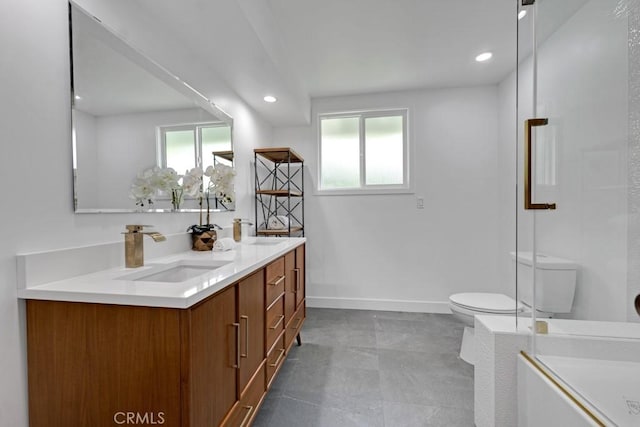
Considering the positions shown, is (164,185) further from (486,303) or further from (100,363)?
(486,303)

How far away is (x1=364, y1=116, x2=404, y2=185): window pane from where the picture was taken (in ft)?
9.98

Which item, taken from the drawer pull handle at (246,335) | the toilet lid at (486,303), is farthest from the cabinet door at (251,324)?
the toilet lid at (486,303)

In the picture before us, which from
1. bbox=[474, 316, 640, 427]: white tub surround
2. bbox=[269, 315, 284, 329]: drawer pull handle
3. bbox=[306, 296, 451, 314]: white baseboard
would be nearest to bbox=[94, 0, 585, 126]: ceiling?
bbox=[474, 316, 640, 427]: white tub surround

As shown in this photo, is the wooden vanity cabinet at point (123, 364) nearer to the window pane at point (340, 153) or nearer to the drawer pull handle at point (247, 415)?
the drawer pull handle at point (247, 415)

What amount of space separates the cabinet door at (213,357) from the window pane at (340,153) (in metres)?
2.28

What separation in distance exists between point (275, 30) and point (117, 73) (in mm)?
1078

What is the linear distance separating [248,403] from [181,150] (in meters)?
1.31

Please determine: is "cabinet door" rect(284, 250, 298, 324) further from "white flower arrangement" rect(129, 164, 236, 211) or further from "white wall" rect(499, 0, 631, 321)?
"white wall" rect(499, 0, 631, 321)

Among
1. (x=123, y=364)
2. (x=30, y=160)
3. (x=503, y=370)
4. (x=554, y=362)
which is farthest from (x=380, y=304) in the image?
(x=30, y=160)

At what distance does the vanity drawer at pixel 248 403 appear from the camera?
1034mm

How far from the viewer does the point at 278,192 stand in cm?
251

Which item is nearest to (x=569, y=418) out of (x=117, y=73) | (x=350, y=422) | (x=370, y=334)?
(x=350, y=422)

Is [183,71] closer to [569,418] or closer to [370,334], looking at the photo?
[569,418]

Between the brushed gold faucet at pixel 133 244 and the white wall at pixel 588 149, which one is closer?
the brushed gold faucet at pixel 133 244
